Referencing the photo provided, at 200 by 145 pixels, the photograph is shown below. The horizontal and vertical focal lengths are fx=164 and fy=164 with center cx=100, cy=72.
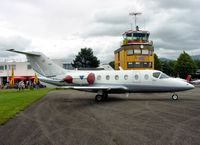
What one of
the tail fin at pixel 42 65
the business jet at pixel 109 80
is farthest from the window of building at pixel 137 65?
the tail fin at pixel 42 65

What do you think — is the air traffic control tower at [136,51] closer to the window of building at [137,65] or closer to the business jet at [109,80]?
the window of building at [137,65]

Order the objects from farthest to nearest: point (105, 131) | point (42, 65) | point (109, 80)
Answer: point (42, 65), point (109, 80), point (105, 131)

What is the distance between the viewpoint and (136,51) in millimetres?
33125

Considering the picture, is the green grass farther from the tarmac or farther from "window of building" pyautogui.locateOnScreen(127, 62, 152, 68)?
"window of building" pyautogui.locateOnScreen(127, 62, 152, 68)

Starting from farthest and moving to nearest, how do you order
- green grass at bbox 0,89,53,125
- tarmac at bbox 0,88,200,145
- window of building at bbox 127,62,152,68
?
window of building at bbox 127,62,152,68 < green grass at bbox 0,89,53,125 < tarmac at bbox 0,88,200,145

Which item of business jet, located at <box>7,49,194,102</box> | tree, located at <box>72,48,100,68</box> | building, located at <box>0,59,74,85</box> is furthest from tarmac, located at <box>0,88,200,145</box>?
building, located at <box>0,59,74,85</box>

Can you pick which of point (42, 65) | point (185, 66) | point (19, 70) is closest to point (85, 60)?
point (19, 70)

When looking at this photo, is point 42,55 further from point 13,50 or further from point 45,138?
point 45,138

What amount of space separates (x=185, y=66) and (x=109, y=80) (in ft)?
135

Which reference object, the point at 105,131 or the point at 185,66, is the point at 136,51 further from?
the point at 105,131

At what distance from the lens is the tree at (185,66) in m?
47.6

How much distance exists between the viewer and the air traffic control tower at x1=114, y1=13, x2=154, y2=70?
33125mm

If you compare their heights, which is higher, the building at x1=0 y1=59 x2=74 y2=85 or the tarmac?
the building at x1=0 y1=59 x2=74 y2=85

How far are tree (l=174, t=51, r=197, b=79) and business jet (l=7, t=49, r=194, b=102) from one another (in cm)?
3856
